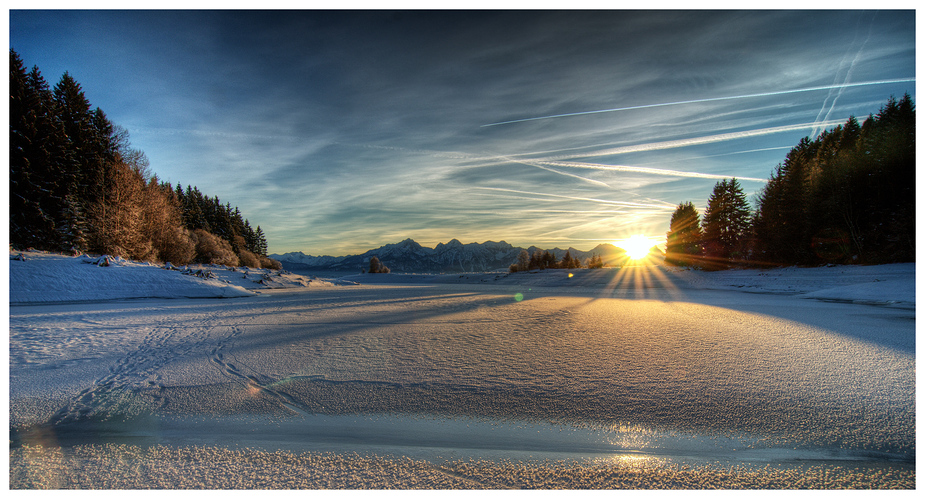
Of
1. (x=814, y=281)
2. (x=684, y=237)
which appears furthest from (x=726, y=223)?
(x=814, y=281)

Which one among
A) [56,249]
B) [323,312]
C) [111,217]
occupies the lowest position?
[323,312]

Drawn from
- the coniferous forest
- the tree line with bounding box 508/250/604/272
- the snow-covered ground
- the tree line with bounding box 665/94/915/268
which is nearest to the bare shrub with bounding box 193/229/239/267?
the coniferous forest

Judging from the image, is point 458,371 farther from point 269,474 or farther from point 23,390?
point 23,390

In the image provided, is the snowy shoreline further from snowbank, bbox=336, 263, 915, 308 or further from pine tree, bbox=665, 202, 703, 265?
pine tree, bbox=665, 202, 703, 265

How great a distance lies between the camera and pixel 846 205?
20453 mm

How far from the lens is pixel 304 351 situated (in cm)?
447

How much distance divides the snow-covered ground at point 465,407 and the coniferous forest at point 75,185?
21.3 m

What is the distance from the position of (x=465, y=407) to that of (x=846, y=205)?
30739 mm

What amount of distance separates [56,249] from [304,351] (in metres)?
27.7

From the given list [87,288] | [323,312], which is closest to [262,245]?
[87,288]

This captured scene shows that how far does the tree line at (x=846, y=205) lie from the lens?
19.0 meters

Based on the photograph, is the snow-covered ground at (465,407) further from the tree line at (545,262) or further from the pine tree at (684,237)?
the tree line at (545,262)

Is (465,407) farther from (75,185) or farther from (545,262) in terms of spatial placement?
(545,262)

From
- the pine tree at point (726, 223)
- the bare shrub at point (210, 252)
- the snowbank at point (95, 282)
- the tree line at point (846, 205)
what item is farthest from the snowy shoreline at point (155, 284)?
the bare shrub at point (210, 252)
